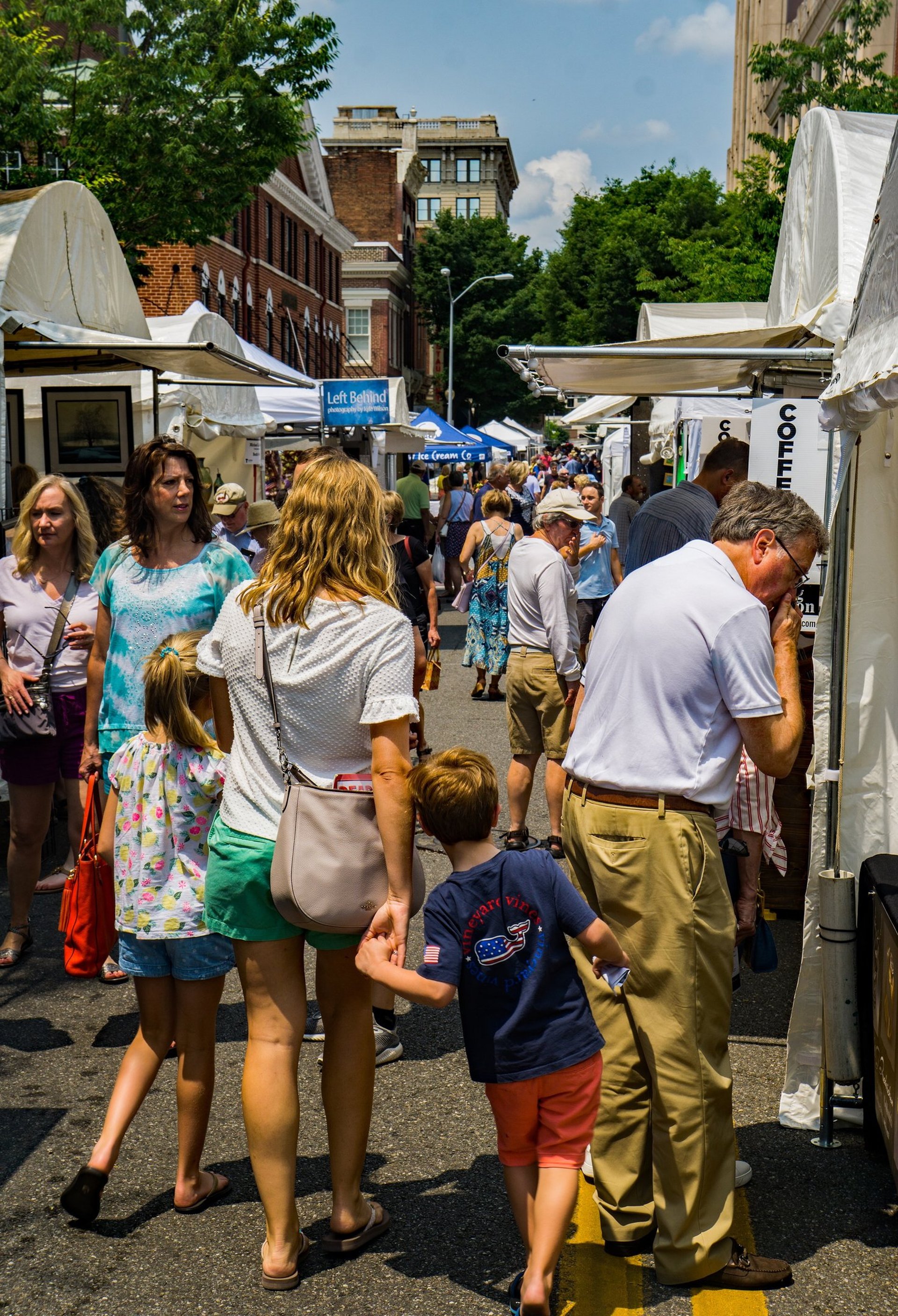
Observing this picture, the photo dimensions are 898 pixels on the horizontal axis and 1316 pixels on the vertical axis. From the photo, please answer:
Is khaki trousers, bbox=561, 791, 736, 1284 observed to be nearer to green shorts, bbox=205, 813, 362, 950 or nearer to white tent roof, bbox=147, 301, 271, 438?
green shorts, bbox=205, 813, 362, 950

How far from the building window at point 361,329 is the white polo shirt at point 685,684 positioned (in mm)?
68003

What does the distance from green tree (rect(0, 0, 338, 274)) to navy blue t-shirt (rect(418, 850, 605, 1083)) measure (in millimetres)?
12618

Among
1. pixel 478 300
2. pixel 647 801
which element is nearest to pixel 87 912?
pixel 647 801

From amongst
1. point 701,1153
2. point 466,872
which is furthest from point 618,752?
point 701,1153

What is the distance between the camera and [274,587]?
3.22 metres

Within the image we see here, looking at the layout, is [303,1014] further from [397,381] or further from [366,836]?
[397,381]

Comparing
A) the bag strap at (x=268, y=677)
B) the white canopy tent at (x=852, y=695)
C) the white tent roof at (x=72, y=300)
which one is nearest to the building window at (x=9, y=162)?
the white tent roof at (x=72, y=300)

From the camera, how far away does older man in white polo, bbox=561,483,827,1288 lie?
3221 mm

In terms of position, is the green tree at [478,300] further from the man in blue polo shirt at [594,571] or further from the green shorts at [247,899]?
the green shorts at [247,899]

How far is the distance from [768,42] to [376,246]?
24789 millimetres

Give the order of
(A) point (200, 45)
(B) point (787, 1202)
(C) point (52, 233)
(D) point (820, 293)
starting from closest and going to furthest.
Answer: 1. (B) point (787, 1202)
2. (D) point (820, 293)
3. (C) point (52, 233)
4. (A) point (200, 45)

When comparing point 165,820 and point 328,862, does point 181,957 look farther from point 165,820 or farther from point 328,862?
point 328,862

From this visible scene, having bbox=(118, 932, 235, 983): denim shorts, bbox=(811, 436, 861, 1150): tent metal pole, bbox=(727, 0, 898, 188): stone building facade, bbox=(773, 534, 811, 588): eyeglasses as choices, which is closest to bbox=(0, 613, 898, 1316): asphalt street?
bbox=(811, 436, 861, 1150): tent metal pole

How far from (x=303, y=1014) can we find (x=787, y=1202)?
148 cm
